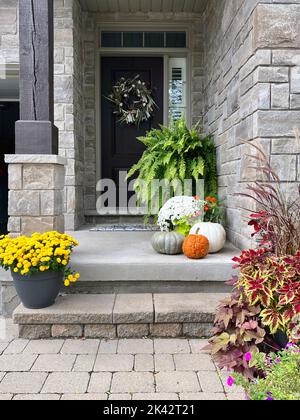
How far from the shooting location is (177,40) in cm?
495

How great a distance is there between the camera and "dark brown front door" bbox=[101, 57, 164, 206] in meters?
4.98

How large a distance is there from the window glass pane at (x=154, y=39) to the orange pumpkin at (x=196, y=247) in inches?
122

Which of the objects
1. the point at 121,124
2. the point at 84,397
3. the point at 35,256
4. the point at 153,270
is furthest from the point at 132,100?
the point at 84,397

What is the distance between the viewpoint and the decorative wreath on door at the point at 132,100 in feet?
16.3

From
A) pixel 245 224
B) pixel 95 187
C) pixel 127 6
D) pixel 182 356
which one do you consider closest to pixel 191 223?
pixel 245 224

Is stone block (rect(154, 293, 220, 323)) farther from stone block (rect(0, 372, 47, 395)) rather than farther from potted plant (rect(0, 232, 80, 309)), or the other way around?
stone block (rect(0, 372, 47, 395))

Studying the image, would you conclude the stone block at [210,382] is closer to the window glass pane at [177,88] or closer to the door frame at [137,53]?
the door frame at [137,53]

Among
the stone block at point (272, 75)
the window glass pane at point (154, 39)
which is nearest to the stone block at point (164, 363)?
the stone block at point (272, 75)

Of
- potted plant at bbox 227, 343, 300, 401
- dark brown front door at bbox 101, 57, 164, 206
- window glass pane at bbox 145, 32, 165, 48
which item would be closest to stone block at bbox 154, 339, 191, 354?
potted plant at bbox 227, 343, 300, 401

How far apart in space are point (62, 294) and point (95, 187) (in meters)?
2.44

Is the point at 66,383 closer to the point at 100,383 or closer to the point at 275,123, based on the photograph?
the point at 100,383

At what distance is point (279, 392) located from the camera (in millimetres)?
1340

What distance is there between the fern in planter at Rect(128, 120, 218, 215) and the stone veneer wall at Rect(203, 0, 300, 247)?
0.48 meters
